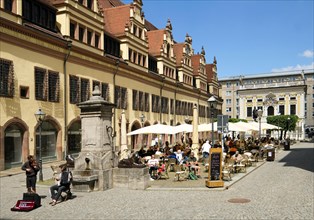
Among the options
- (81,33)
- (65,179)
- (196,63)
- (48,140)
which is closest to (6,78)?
(48,140)

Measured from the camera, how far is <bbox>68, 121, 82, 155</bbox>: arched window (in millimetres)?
29106

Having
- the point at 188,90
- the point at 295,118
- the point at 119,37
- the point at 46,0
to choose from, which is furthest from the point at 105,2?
the point at 295,118

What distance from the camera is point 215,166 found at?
50.1ft

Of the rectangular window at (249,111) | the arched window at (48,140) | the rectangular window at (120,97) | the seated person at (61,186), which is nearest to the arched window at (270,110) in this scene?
the rectangular window at (249,111)

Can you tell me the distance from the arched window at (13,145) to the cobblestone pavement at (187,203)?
284 inches

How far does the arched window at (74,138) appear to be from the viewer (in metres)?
29.1

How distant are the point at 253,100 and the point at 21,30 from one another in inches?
2844

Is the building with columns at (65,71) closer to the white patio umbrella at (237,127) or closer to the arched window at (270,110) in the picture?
the white patio umbrella at (237,127)

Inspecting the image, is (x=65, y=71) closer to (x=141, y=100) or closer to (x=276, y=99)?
(x=141, y=100)

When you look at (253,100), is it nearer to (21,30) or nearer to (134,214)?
(21,30)

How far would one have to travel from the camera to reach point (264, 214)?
10.1 metres

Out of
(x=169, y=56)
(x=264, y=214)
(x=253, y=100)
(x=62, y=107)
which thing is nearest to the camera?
(x=264, y=214)

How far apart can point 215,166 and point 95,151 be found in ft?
16.9

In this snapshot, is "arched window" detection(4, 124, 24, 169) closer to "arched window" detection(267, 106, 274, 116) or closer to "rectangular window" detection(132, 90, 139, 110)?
"rectangular window" detection(132, 90, 139, 110)
